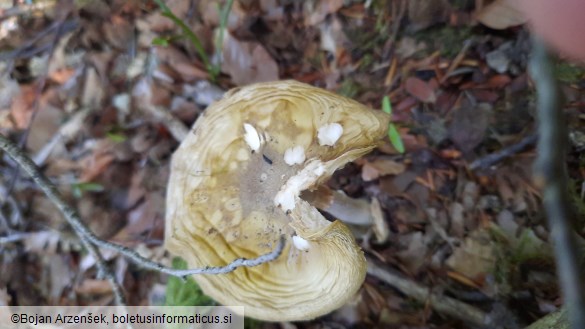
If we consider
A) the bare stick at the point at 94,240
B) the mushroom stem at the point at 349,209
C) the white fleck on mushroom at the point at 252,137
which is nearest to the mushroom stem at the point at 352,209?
the mushroom stem at the point at 349,209

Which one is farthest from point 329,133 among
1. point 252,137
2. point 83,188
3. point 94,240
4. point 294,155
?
point 83,188

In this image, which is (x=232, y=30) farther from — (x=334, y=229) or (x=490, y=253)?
(x=490, y=253)

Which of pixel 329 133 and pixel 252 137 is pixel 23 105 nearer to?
pixel 252 137

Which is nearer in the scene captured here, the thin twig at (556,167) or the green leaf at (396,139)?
the thin twig at (556,167)

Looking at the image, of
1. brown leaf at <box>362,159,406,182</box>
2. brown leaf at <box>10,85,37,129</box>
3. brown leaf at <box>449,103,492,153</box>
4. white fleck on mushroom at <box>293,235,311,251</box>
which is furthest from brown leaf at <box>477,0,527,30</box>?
brown leaf at <box>10,85,37,129</box>

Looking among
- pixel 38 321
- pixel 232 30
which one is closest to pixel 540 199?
pixel 232 30

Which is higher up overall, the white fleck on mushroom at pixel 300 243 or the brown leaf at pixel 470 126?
the brown leaf at pixel 470 126

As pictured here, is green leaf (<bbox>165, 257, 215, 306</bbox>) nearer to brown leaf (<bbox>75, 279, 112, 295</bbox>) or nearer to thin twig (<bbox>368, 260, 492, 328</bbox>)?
brown leaf (<bbox>75, 279, 112, 295</bbox>)

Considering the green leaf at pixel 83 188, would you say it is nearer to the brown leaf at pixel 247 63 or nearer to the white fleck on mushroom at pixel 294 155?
the brown leaf at pixel 247 63
